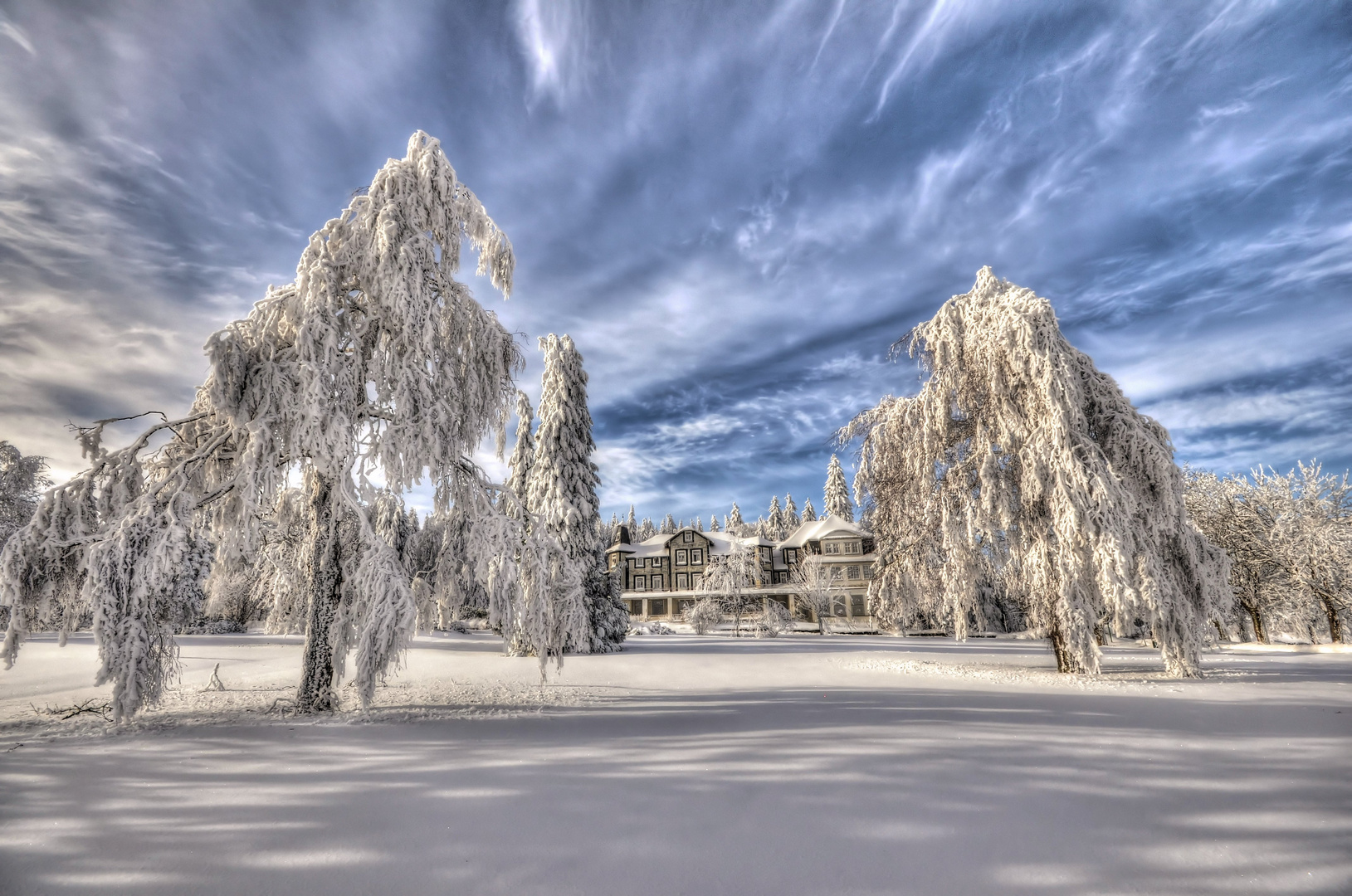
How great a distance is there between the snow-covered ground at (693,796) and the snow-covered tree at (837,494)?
53.7 meters

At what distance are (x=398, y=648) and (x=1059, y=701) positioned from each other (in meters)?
10.4

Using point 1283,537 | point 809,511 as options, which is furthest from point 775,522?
point 1283,537

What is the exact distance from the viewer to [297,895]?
10.2 ft

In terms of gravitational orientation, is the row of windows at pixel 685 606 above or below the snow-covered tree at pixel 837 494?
below

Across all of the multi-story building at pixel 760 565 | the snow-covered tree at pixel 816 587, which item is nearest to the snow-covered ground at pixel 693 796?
the snow-covered tree at pixel 816 587

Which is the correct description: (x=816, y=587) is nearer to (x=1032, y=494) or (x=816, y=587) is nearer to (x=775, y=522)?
(x=1032, y=494)

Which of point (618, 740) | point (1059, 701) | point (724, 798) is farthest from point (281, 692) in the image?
point (1059, 701)

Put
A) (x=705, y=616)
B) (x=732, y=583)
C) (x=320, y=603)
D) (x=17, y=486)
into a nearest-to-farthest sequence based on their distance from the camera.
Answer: (x=320, y=603), (x=17, y=486), (x=705, y=616), (x=732, y=583)

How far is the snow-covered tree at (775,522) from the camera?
71181 mm

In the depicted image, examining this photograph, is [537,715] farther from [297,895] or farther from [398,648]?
[297,895]

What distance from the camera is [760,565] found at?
47281mm

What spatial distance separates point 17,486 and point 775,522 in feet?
214

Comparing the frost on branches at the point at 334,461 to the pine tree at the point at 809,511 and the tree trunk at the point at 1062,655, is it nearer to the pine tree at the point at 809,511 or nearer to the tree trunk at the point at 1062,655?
the tree trunk at the point at 1062,655

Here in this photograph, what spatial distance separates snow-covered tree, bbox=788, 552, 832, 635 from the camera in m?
34.5
